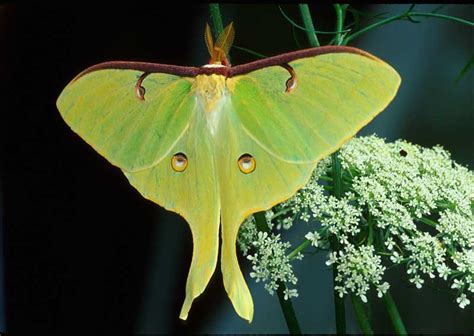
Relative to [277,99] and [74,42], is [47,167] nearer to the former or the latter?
[74,42]

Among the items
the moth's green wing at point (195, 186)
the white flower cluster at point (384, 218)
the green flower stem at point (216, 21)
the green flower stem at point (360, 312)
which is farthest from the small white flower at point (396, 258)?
the green flower stem at point (216, 21)

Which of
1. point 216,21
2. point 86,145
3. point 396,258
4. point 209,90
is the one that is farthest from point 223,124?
point 86,145

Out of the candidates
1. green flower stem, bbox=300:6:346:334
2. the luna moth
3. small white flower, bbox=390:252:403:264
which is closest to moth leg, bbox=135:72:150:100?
the luna moth

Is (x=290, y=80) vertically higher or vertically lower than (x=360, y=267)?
higher

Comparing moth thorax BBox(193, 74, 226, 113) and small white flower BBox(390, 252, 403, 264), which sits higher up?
moth thorax BBox(193, 74, 226, 113)

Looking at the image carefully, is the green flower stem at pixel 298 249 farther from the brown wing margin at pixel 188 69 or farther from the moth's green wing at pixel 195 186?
the brown wing margin at pixel 188 69

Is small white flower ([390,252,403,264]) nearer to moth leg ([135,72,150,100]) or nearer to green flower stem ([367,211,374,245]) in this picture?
green flower stem ([367,211,374,245])

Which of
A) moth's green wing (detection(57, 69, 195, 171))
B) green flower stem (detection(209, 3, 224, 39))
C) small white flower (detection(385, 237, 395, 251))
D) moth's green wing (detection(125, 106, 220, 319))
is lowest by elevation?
small white flower (detection(385, 237, 395, 251))

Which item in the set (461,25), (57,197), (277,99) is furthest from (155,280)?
(461,25)

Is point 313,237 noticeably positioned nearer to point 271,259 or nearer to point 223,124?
point 271,259
